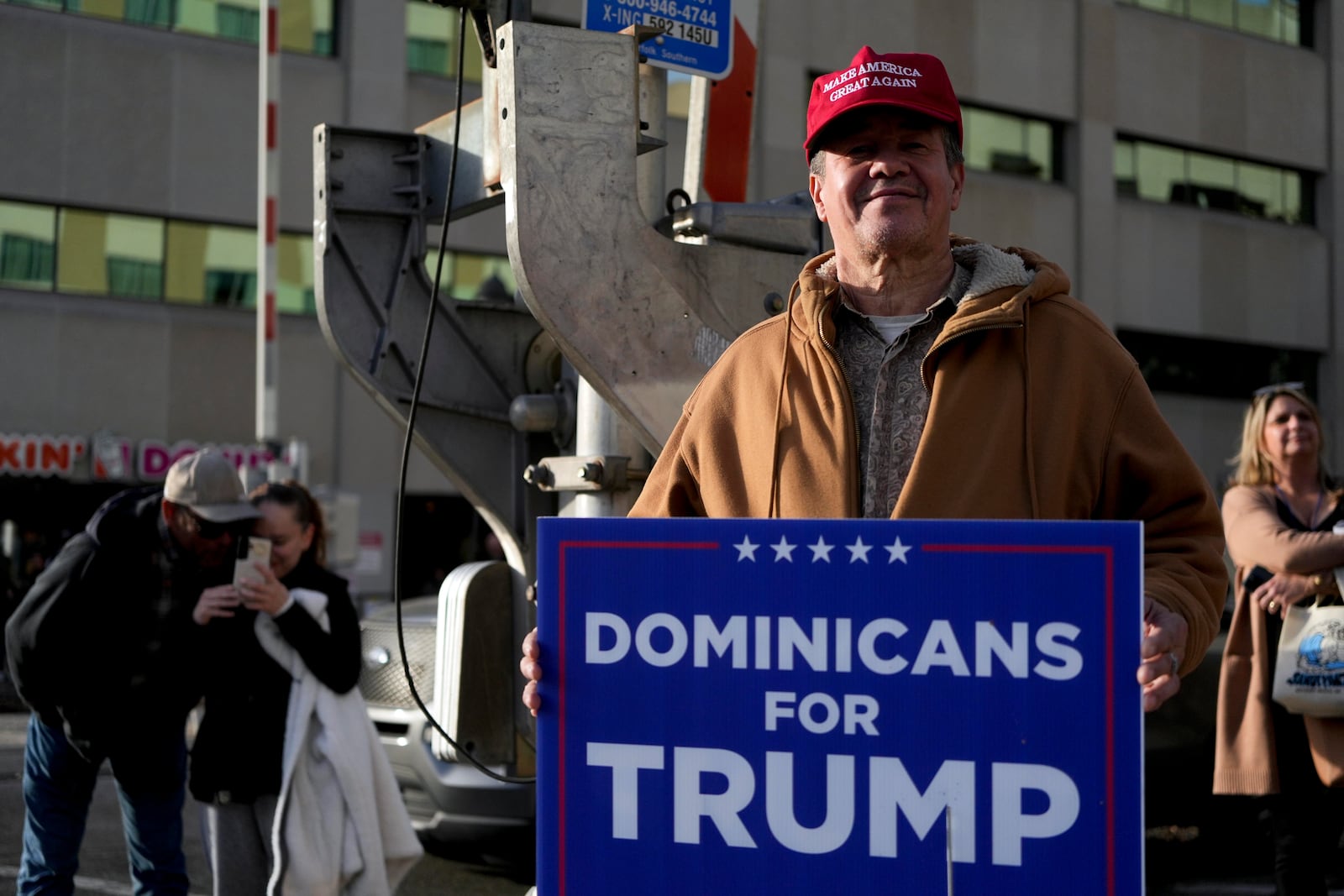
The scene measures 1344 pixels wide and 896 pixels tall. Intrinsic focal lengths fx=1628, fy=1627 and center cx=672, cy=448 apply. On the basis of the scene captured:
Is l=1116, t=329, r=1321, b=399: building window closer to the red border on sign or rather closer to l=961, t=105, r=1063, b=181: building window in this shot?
l=961, t=105, r=1063, b=181: building window

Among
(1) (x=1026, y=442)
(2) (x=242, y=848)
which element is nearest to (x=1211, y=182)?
(2) (x=242, y=848)

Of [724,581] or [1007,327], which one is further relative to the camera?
[1007,327]

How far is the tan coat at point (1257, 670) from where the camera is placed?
5016 mm

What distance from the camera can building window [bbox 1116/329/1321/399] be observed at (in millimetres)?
26781

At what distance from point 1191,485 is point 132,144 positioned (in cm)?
1892

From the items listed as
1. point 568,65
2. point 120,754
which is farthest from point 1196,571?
point 120,754

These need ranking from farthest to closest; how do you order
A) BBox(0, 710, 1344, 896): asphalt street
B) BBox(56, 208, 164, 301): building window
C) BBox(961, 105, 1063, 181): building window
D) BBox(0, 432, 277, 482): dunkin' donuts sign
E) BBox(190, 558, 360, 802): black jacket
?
1. BBox(961, 105, 1063, 181): building window
2. BBox(56, 208, 164, 301): building window
3. BBox(0, 432, 277, 482): dunkin' donuts sign
4. BBox(0, 710, 1344, 896): asphalt street
5. BBox(190, 558, 360, 802): black jacket

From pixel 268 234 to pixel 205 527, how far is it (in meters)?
9.73

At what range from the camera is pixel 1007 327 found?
2.46m

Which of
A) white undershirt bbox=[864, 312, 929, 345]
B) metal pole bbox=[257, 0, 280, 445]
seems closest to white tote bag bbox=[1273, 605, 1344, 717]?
white undershirt bbox=[864, 312, 929, 345]

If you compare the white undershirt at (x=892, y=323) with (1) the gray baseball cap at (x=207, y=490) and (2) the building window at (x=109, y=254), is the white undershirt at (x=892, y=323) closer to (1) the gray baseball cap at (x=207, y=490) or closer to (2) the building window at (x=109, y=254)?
(1) the gray baseball cap at (x=207, y=490)

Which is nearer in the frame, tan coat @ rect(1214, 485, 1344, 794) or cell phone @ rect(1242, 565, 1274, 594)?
tan coat @ rect(1214, 485, 1344, 794)

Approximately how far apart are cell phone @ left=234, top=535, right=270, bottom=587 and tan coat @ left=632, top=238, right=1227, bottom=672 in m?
2.58

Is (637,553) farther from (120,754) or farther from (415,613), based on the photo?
(415,613)
